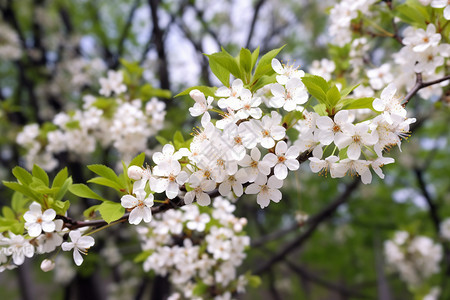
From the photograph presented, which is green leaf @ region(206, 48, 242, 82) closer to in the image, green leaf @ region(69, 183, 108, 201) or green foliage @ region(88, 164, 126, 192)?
green foliage @ region(88, 164, 126, 192)

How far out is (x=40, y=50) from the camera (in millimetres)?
6879

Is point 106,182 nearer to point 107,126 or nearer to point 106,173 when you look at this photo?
point 106,173

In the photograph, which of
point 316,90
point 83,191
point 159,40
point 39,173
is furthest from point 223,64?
point 159,40

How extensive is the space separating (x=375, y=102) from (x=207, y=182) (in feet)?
2.42

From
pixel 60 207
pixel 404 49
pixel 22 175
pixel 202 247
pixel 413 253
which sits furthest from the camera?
pixel 413 253

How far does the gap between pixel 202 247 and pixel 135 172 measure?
1.18 m

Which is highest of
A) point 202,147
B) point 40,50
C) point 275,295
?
point 202,147

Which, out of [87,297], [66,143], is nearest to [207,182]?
[66,143]

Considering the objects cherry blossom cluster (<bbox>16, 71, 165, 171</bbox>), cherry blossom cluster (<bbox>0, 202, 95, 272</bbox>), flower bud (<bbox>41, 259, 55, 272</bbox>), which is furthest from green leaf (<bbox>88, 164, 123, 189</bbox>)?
cherry blossom cluster (<bbox>16, 71, 165, 171</bbox>)

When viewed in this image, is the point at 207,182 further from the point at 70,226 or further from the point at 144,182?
the point at 70,226

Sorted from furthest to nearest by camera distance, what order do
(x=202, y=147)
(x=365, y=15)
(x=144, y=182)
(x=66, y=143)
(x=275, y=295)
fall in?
(x=275, y=295) < (x=66, y=143) < (x=365, y=15) < (x=144, y=182) < (x=202, y=147)

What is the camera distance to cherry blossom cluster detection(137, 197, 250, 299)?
235 cm

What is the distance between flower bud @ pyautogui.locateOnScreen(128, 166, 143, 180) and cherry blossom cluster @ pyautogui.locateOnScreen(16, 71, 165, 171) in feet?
4.92

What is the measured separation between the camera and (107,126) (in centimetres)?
331
